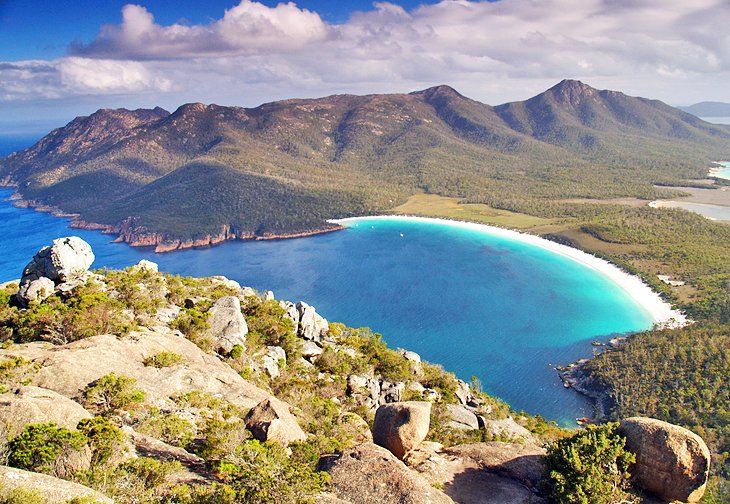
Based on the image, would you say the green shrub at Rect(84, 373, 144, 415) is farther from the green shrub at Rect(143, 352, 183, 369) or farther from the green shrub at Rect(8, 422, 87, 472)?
the green shrub at Rect(8, 422, 87, 472)

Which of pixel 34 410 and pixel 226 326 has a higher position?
pixel 34 410

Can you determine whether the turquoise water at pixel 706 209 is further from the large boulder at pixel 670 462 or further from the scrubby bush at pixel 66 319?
the scrubby bush at pixel 66 319

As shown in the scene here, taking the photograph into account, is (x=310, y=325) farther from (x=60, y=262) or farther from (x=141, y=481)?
(x=141, y=481)

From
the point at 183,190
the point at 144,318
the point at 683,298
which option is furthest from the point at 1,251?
the point at 683,298

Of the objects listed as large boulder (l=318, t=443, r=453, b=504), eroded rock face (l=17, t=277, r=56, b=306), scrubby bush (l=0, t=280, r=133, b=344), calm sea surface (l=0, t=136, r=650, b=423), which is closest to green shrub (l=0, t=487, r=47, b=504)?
large boulder (l=318, t=443, r=453, b=504)

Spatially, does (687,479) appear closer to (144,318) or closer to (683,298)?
(144,318)

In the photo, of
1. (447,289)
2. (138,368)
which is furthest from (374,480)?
(447,289)
